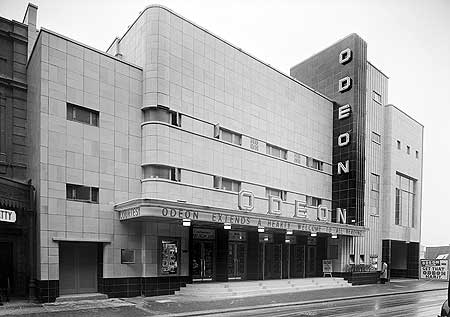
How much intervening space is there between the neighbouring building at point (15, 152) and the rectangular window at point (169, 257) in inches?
250

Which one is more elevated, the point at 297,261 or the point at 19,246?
the point at 19,246

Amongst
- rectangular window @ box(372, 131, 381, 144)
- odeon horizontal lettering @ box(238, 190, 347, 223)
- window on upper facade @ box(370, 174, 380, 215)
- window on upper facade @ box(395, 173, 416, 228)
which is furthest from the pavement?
window on upper facade @ box(395, 173, 416, 228)

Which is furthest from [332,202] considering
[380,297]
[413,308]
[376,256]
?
[413,308]

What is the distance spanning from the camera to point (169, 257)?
2158cm

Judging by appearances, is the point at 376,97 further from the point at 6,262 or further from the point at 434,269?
the point at 6,262

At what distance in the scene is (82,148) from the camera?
19688mm

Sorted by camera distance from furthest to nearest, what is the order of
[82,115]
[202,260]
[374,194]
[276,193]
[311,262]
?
[374,194], [311,262], [276,193], [202,260], [82,115]

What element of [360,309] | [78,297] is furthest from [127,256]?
[360,309]

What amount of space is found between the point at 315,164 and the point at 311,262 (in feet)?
26.0

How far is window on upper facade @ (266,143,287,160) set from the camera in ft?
94.6

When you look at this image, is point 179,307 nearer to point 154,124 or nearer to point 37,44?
point 154,124

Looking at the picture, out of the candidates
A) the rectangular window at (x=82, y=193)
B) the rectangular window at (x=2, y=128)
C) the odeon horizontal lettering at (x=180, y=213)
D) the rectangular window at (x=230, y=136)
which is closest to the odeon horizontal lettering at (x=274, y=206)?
the rectangular window at (x=230, y=136)

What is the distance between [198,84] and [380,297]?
17020 mm

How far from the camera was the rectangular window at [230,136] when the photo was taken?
84.0ft
